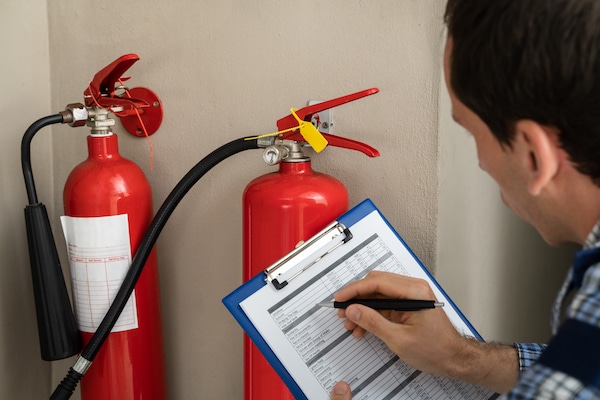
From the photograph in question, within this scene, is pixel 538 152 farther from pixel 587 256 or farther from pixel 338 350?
pixel 338 350

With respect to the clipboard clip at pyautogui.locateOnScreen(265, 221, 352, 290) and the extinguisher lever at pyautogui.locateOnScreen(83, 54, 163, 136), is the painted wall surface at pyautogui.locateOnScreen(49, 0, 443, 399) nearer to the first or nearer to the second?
the extinguisher lever at pyautogui.locateOnScreen(83, 54, 163, 136)

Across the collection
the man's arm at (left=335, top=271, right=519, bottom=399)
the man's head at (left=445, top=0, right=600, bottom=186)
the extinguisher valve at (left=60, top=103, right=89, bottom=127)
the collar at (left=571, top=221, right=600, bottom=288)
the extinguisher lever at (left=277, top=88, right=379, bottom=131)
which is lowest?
the man's arm at (left=335, top=271, right=519, bottom=399)

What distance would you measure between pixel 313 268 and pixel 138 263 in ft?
0.97

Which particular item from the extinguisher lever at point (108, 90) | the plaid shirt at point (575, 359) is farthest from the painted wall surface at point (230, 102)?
the plaid shirt at point (575, 359)

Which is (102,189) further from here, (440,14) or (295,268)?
(440,14)

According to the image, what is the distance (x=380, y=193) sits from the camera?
1050mm

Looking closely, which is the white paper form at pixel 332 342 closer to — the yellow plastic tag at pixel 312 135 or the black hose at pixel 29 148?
the yellow plastic tag at pixel 312 135

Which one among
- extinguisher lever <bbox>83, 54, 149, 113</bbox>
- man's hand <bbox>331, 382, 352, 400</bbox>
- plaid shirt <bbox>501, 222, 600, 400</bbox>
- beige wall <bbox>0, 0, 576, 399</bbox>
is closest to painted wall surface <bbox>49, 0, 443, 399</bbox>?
beige wall <bbox>0, 0, 576, 399</bbox>

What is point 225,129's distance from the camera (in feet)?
3.74

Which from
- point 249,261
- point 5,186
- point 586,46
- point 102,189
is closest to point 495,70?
point 586,46

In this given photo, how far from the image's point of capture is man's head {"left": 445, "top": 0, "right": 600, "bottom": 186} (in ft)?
2.04

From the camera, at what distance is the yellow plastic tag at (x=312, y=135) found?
3.14ft

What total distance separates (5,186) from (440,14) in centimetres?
75

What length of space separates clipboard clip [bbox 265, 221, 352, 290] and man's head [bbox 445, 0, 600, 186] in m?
0.30
